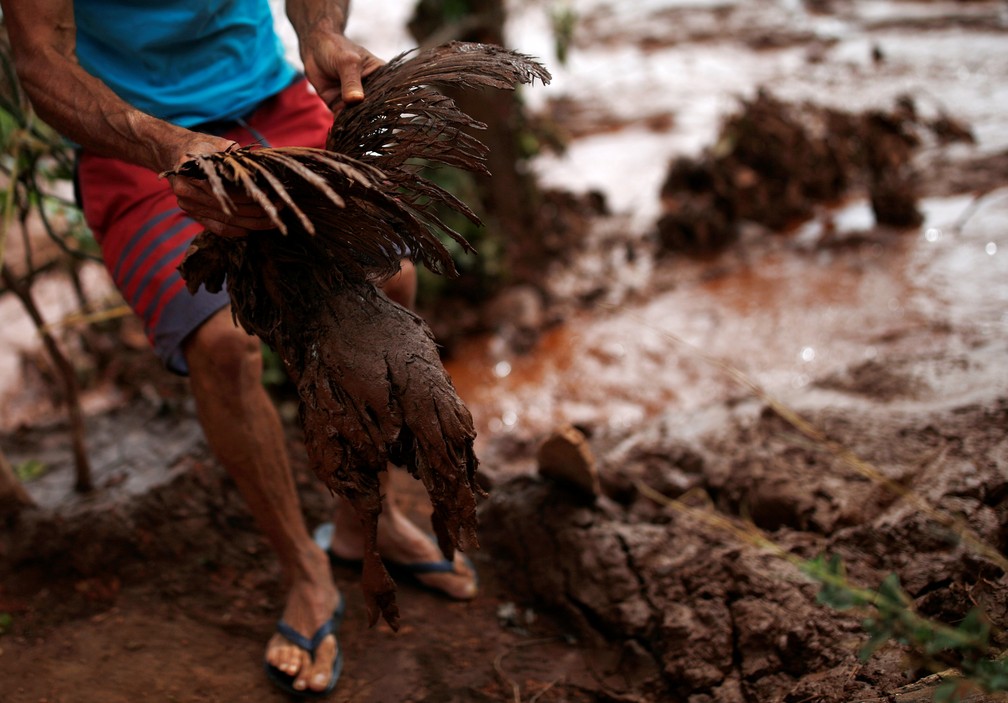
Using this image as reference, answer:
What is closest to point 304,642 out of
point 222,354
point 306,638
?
point 306,638

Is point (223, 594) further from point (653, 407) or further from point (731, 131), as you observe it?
point (731, 131)

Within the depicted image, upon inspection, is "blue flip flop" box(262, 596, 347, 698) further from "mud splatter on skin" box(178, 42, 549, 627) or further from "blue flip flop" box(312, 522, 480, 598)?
"mud splatter on skin" box(178, 42, 549, 627)

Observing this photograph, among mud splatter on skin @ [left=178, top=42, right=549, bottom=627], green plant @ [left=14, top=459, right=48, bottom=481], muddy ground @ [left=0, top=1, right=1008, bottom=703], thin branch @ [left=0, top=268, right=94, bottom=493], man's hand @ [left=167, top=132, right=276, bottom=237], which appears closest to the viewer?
man's hand @ [left=167, top=132, right=276, bottom=237]

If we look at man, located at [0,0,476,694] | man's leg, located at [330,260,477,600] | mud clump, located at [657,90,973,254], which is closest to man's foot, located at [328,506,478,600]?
man's leg, located at [330,260,477,600]

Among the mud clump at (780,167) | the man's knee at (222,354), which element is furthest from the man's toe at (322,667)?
the mud clump at (780,167)

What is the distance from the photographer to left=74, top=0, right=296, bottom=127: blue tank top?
206 centimetres

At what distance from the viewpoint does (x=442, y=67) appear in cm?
179

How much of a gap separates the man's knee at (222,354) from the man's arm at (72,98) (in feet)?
1.32

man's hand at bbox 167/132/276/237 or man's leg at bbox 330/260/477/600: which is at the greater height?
man's hand at bbox 167/132/276/237

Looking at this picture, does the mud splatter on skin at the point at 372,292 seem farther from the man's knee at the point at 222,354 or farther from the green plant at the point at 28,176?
the green plant at the point at 28,176

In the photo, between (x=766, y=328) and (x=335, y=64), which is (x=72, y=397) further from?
(x=766, y=328)

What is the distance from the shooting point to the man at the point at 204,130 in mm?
1856

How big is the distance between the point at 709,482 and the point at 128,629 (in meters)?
1.78

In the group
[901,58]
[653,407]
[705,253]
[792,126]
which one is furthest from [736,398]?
[901,58]
